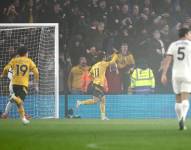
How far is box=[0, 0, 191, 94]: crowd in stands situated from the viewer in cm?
1712

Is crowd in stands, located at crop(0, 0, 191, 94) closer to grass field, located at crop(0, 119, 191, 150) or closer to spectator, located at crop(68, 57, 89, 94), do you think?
spectator, located at crop(68, 57, 89, 94)

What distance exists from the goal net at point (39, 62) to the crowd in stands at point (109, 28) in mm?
567

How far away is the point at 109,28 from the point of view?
17969 millimetres

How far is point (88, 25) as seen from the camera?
1795 centimetres

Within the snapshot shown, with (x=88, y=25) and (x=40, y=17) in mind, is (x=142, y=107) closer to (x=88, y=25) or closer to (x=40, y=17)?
(x=88, y=25)

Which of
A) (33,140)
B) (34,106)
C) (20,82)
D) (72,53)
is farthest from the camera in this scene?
(72,53)

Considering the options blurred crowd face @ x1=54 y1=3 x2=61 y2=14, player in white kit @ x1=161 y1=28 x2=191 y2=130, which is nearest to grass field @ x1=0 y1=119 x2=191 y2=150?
player in white kit @ x1=161 y1=28 x2=191 y2=130

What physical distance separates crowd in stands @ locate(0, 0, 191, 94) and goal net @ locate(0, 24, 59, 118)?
57cm

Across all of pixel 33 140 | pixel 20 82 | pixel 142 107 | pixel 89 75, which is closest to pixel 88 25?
pixel 89 75

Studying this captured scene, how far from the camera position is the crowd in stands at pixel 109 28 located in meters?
17.1

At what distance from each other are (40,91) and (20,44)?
4.76 feet

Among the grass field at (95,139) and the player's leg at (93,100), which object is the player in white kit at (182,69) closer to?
the grass field at (95,139)

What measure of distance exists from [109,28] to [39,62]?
230cm

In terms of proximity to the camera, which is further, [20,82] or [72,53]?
[72,53]
